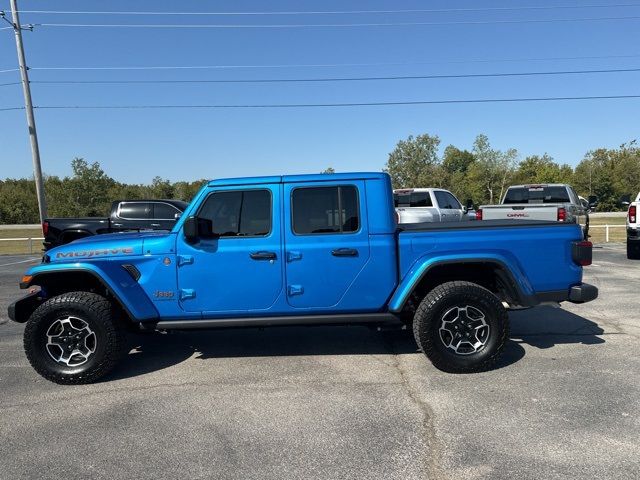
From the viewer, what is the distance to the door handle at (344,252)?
13.8 feet

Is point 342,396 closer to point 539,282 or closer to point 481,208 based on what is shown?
point 539,282

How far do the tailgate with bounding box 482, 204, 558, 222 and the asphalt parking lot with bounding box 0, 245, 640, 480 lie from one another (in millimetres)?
5645

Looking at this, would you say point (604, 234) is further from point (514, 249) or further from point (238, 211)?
point (238, 211)

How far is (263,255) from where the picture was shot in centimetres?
421

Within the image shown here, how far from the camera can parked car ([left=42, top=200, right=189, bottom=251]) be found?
11.3m

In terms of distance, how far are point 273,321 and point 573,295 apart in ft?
9.23

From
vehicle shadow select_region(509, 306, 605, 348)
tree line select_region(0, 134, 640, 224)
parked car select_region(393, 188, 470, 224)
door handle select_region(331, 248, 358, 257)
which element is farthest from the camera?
tree line select_region(0, 134, 640, 224)

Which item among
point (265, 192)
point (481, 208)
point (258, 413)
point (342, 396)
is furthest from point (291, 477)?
point (481, 208)

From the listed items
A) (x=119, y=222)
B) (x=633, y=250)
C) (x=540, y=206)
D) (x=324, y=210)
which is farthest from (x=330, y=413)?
(x=633, y=250)

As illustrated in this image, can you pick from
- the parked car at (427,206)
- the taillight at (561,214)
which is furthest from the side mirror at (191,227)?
the taillight at (561,214)

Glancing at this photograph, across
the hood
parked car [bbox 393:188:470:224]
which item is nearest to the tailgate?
parked car [bbox 393:188:470:224]

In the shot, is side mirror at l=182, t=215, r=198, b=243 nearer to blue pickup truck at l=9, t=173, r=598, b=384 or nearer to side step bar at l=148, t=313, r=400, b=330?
blue pickup truck at l=9, t=173, r=598, b=384

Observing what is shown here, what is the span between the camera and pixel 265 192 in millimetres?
4344

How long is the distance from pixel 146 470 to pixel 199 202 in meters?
2.35
